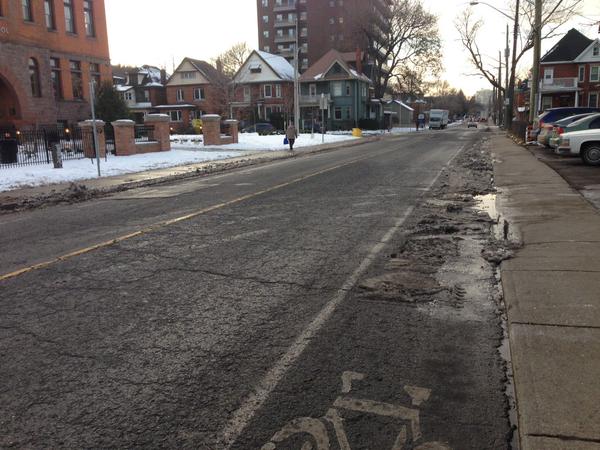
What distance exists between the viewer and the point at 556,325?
4.57m

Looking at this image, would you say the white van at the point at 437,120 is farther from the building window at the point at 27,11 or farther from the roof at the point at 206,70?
the building window at the point at 27,11

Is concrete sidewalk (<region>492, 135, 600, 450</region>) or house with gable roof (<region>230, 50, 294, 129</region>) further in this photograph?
house with gable roof (<region>230, 50, 294, 129</region>)

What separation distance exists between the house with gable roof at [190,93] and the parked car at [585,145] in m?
59.6

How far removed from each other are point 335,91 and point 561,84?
28.2 metres

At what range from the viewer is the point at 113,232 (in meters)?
8.82

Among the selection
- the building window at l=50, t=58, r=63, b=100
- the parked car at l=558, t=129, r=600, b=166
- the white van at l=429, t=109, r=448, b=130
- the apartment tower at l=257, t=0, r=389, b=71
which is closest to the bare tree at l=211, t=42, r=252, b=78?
the apartment tower at l=257, t=0, r=389, b=71

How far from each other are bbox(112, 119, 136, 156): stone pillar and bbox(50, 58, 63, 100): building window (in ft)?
44.9

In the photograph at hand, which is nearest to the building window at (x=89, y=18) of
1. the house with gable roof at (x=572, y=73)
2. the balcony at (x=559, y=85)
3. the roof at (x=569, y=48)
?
the house with gable roof at (x=572, y=73)

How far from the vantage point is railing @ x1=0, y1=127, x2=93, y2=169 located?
21305mm

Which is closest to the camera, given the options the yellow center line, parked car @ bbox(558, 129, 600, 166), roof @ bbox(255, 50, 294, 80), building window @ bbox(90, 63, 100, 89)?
the yellow center line

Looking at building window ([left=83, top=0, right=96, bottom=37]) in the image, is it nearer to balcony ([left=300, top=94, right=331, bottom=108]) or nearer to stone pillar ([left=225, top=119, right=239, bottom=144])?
stone pillar ([left=225, top=119, right=239, bottom=144])

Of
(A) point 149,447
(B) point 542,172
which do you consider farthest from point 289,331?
(B) point 542,172

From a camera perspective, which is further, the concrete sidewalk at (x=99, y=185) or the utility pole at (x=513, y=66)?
the utility pole at (x=513, y=66)

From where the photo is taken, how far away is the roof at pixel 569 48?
211 ft
